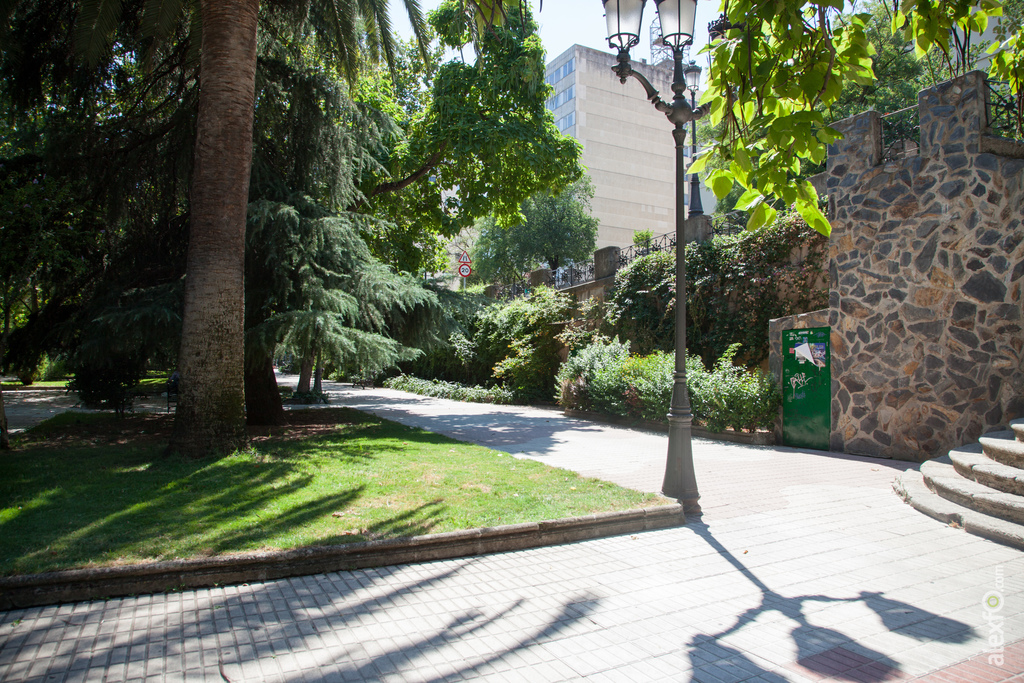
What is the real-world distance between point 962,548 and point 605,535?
3167mm

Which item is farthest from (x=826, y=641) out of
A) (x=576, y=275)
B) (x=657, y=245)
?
(x=576, y=275)

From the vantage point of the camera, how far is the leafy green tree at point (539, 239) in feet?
126

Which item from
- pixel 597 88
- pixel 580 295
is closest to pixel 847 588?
pixel 580 295

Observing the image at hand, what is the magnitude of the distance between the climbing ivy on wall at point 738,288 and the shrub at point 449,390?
6.56m

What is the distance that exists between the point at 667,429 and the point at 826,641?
9.94m

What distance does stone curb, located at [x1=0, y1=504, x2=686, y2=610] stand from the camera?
13.1 ft

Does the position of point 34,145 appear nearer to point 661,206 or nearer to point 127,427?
point 127,427

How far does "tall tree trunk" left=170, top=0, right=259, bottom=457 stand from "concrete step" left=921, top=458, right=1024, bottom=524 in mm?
8884

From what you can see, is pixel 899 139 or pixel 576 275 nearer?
pixel 899 139

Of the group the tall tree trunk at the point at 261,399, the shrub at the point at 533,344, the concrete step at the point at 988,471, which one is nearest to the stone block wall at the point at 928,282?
the concrete step at the point at 988,471

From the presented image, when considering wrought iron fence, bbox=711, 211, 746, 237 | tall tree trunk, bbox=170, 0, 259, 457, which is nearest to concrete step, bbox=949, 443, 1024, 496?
wrought iron fence, bbox=711, 211, 746, 237

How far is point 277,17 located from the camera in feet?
40.6

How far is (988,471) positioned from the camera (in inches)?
253

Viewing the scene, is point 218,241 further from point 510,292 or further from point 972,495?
point 510,292
